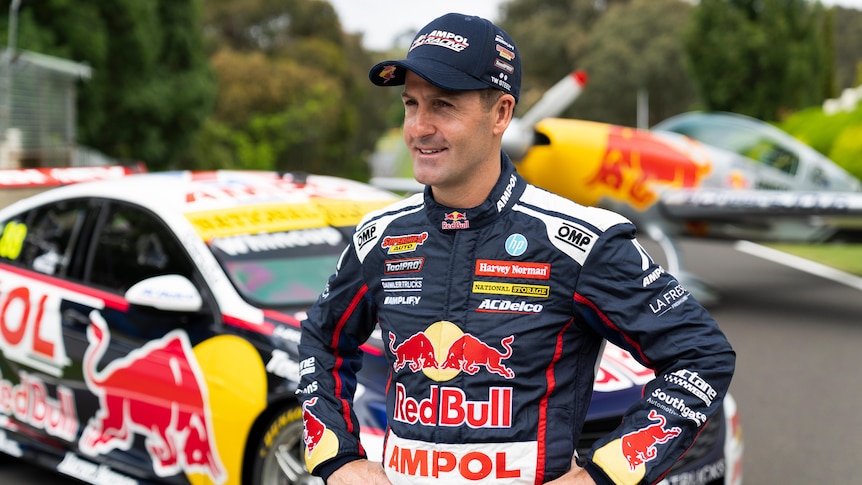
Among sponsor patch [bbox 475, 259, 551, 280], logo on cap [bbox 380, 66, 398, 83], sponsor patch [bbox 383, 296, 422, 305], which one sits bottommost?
sponsor patch [bbox 383, 296, 422, 305]

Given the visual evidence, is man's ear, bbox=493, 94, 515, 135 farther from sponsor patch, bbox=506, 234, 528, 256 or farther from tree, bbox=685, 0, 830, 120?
tree, bbox=685, 0, 830, 120

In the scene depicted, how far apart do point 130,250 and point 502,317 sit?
A: 3322mm

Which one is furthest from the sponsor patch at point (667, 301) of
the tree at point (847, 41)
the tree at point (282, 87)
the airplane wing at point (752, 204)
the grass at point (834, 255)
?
the tree at point (847, 41)

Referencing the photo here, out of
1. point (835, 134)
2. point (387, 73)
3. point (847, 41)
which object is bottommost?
point (835, 134)

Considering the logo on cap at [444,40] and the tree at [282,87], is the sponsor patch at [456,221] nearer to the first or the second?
the logo on cap at [444,40]

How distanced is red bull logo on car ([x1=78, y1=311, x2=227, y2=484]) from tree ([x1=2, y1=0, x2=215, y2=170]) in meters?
17.9

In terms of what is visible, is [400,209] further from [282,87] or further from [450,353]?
[282,87]

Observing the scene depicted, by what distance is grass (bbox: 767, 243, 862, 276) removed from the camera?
16.8 m

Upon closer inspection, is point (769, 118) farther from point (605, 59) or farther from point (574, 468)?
point (574, 468)

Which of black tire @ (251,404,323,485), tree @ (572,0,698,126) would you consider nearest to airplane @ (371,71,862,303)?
black tire @ (251,404,323,485)

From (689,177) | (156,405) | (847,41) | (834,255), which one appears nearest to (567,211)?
(156,405)

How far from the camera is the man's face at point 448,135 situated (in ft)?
7.14

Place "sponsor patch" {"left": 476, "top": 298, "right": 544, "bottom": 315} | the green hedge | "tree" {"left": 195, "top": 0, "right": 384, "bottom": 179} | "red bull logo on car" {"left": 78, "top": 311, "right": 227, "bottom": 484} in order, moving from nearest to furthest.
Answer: "sponsor patch" {"left": 476, "top": 298, "right": 544, "bottom": 315}
"red bull logo on car" {"left": 78, "top": 311, "right": 227, "bottom": 484}
the green hedge
"tree" {"left": 195, "top": 0, "right": 384, "bottom": 179}

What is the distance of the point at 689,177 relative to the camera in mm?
14117
